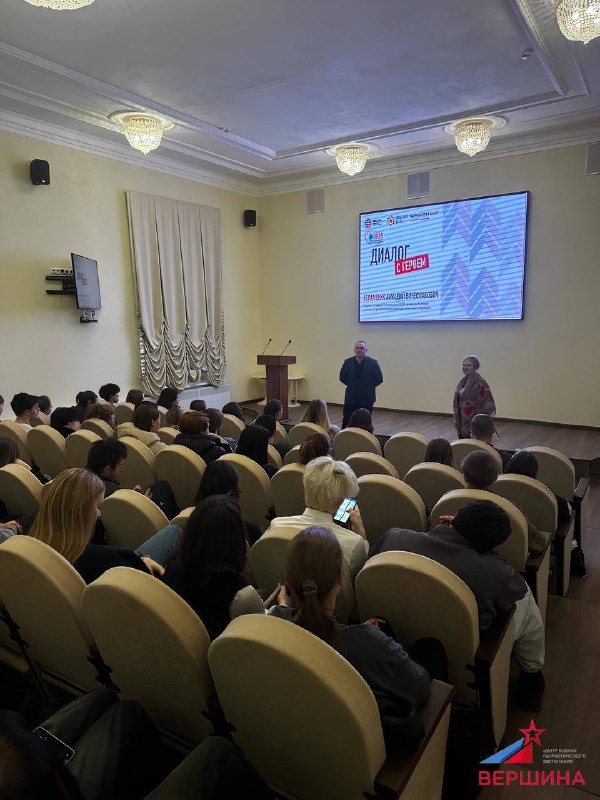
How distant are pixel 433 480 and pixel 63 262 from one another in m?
5.51

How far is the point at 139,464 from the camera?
10.6 feet

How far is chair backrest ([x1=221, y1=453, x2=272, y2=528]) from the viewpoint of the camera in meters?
2.91

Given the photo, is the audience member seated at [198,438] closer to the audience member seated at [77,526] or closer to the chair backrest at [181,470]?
the chair backrest at [181,470]

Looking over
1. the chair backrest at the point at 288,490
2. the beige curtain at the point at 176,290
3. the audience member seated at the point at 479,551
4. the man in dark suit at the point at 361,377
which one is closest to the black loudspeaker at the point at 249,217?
the beige curtain at the point at 176,290

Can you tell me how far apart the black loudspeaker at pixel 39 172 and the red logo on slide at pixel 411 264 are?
15.8 feet

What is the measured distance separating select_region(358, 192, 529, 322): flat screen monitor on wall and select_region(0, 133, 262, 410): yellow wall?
10.2ft

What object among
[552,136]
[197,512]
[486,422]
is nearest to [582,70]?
[552,136]

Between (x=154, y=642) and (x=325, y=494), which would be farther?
(x=325, y=494)

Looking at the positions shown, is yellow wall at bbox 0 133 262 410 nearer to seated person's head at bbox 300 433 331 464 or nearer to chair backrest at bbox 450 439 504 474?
seated person's head at bbox 300 433 331 464

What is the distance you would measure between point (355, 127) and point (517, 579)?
6.14m

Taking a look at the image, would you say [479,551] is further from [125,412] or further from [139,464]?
[125,412]

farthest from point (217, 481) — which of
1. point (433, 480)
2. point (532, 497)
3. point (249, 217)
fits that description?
point (249, 217)

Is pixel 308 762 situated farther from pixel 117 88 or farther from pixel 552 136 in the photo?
pixel 552 136

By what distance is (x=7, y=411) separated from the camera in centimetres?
581
